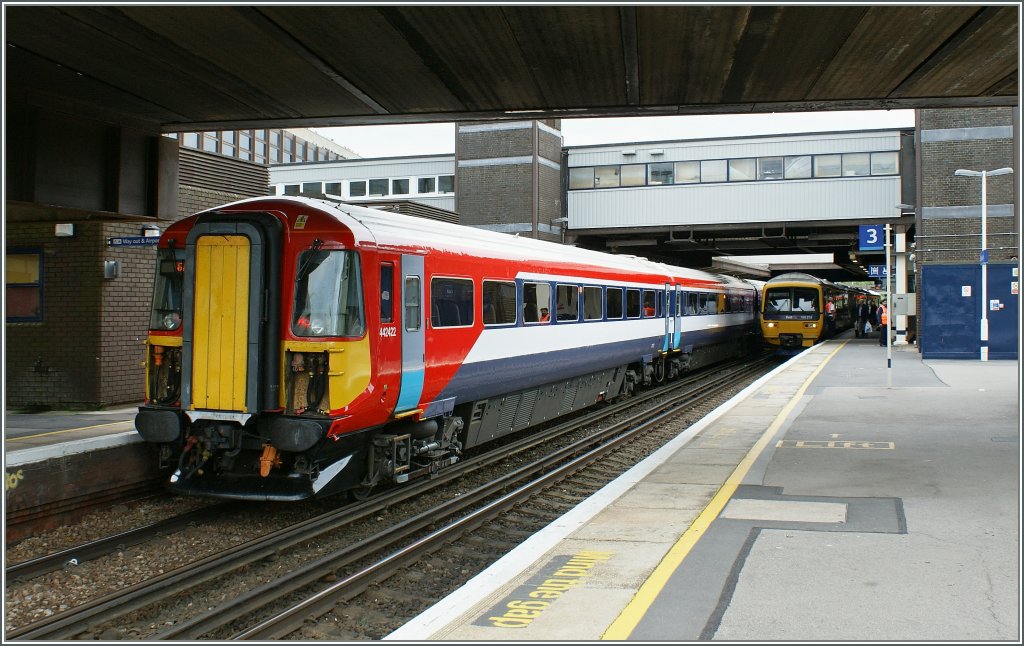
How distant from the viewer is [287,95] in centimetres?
1082

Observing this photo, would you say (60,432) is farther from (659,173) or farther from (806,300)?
(659,173)

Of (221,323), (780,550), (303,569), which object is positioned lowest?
(303,569)

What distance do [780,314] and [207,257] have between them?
2660 centimetres

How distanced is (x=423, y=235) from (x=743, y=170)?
25644 millimetres

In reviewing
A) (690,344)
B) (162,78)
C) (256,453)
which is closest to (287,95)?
(162,78)

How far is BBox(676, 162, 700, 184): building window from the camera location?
1303 inches

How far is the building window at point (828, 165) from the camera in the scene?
31.5 metres

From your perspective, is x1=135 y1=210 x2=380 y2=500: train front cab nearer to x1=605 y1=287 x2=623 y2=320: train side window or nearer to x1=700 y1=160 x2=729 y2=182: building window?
x1=605 y1=287 x2=623 y2=320: train side window

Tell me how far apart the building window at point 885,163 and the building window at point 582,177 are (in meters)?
10.6

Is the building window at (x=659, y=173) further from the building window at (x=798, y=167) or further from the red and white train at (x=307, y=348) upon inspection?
the red and white train at (x=307, y=348)

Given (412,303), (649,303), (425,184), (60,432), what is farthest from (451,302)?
(425,184)

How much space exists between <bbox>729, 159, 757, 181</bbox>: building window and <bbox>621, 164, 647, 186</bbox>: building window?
3.34 meters

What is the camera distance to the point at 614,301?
1612 centimetres

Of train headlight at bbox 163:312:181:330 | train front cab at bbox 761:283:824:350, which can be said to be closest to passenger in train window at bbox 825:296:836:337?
train front cab at bbox 761:283:824:350
